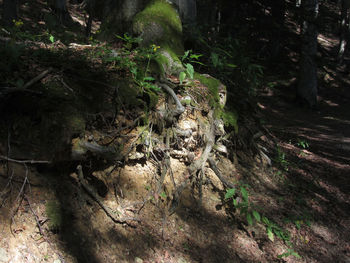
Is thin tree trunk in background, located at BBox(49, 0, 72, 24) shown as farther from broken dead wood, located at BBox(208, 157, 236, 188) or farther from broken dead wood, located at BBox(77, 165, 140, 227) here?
broken dead wood, located at BBox(77, 165, 140, 227)

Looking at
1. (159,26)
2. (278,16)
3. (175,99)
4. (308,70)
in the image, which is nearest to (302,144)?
(175,99)

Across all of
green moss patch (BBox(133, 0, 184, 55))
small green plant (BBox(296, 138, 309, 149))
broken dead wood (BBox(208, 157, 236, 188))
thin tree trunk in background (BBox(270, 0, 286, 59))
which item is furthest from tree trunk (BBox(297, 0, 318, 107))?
broken dead wood (BBox(208, 157, 236, 188))

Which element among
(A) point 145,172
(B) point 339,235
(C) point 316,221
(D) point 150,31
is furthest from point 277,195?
(D) point 150,31

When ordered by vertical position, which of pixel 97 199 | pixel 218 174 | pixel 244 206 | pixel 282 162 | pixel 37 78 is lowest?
pixel 282 162

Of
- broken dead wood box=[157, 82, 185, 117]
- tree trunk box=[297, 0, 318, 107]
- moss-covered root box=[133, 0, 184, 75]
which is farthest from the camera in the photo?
tree trunk box=[297, 0, 318, 107]

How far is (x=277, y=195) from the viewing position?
4684mm

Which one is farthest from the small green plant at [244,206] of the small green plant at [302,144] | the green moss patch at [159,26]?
the small green plant at [302,144]

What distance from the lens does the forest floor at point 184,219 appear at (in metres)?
2.31

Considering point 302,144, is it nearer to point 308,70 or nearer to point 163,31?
point 163,31

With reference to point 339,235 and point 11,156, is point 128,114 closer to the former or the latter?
point 11,156

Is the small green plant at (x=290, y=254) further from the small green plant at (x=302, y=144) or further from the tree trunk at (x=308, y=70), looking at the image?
the tree trunk at (x=308, y=70)

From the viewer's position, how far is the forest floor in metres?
2.31

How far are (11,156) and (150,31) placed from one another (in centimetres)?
313

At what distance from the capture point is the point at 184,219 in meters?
3.33
